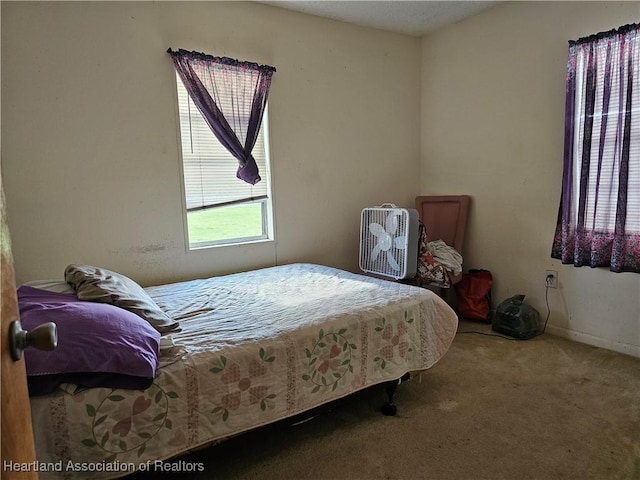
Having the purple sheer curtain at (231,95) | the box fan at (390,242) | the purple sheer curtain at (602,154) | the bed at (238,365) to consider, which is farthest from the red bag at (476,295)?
the purple sheer curtain at (231,95)

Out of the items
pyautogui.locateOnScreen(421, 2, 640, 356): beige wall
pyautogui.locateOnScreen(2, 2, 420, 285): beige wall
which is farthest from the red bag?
pyautogui.locateOnScreen(2, 2, 420, 285): beige wall

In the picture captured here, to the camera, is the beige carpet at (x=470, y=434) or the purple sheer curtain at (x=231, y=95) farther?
the purple sheer curtain at (x=231, y=95)

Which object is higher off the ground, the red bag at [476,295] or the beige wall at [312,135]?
the beige wall at [312,135]

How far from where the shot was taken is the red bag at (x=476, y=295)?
11.7ft

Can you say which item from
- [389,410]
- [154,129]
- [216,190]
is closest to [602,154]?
[389,410]

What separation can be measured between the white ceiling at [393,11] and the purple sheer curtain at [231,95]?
0.60m

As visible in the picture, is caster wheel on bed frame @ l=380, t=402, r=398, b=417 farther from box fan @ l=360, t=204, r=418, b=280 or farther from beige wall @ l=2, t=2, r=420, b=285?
beige wall @ l=2, t=2, r=420, b=285

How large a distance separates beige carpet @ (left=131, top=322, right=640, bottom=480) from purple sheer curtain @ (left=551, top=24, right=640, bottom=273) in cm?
79

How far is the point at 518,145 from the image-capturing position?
3350mm

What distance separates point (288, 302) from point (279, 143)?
60.4 inches

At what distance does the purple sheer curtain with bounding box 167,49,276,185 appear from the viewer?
284cm

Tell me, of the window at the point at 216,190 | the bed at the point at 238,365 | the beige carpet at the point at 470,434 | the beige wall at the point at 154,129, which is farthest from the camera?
the window at the point at 216,190

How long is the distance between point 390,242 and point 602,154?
1.51 metres

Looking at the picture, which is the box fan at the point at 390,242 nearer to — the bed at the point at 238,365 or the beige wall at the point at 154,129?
the beige wall at the point at 154,129
